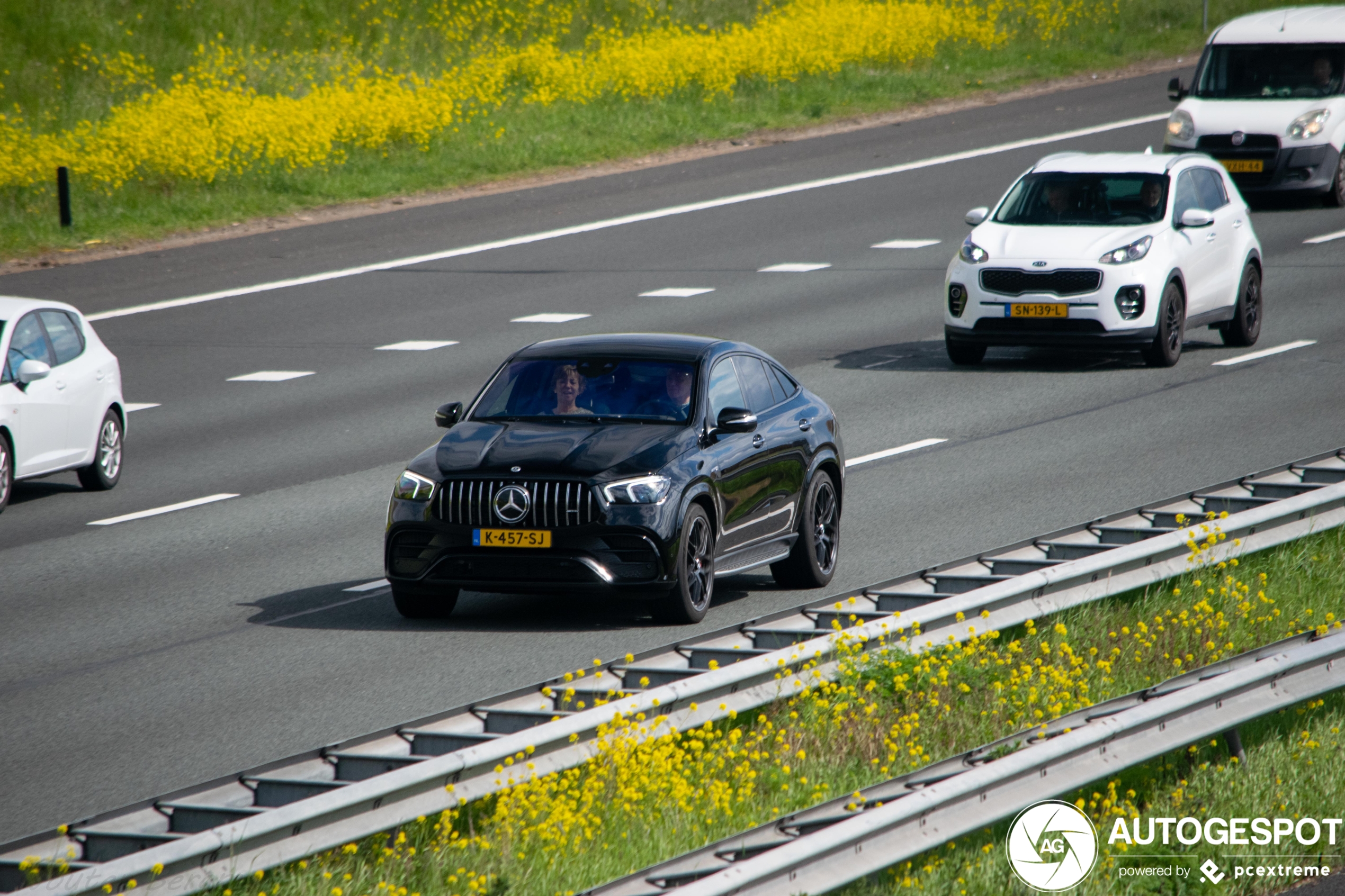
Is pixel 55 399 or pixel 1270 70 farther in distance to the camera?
pixel 1270 70

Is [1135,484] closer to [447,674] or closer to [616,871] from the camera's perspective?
[447,674]

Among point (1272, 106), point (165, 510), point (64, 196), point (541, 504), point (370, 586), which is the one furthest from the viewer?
point (1272, 106)

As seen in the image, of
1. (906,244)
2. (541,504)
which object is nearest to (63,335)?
(541,504)

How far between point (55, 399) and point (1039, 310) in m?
9.36

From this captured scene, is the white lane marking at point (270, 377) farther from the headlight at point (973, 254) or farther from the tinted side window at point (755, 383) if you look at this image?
the tinted side window at point (755, 383)

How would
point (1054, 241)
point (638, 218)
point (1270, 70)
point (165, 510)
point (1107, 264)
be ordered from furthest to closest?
point (1270, 70), point (638, 218), point (1054, 241), point (1107, 264), point (165, 510)

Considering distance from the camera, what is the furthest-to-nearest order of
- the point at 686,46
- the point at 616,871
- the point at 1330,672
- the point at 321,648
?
the point at 686,46
the point at 321,648
the point at 1330,672
the point at 616,871

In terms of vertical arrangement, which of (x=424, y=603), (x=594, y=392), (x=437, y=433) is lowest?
(x=437, y=433)

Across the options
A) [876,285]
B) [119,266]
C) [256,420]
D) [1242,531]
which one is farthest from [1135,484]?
[119,266]

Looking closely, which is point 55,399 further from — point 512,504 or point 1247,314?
point 1247,314

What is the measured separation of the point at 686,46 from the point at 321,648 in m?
31.4

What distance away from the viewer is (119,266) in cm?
2673

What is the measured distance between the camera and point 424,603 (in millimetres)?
11930

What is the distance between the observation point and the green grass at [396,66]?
29.8 meters
